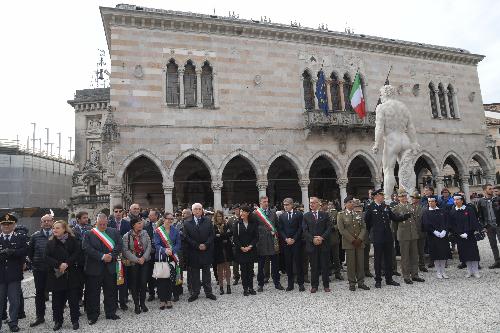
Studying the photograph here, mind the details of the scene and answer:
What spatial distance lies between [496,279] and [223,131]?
1283 cm

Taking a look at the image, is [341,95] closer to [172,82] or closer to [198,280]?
[172,82]

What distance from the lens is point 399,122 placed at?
1116cm

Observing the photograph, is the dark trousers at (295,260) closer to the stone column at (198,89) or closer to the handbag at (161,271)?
the handbag at (161,271)

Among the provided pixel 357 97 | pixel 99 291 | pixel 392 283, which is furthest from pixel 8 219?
pixel 357 97

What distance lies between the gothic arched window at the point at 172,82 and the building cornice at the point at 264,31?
1.73m

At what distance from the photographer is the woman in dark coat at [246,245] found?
7957 mm

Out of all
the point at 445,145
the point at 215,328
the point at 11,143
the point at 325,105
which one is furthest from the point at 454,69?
the point at 11,143

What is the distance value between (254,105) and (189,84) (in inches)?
130

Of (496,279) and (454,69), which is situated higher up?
(454,69)

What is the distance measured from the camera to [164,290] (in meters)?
7.35

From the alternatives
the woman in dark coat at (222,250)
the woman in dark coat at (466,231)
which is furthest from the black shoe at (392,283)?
the woman in dark coat at (222,250)

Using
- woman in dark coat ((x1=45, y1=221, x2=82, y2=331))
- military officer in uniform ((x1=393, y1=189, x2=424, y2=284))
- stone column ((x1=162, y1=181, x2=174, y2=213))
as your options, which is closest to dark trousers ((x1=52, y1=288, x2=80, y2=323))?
woman in dark coat ((x1=45, y1=221, x2=82, y2=331))

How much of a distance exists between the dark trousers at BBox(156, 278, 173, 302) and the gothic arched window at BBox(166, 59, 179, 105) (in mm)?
12006

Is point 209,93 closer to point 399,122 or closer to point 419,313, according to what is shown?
point 399,122
